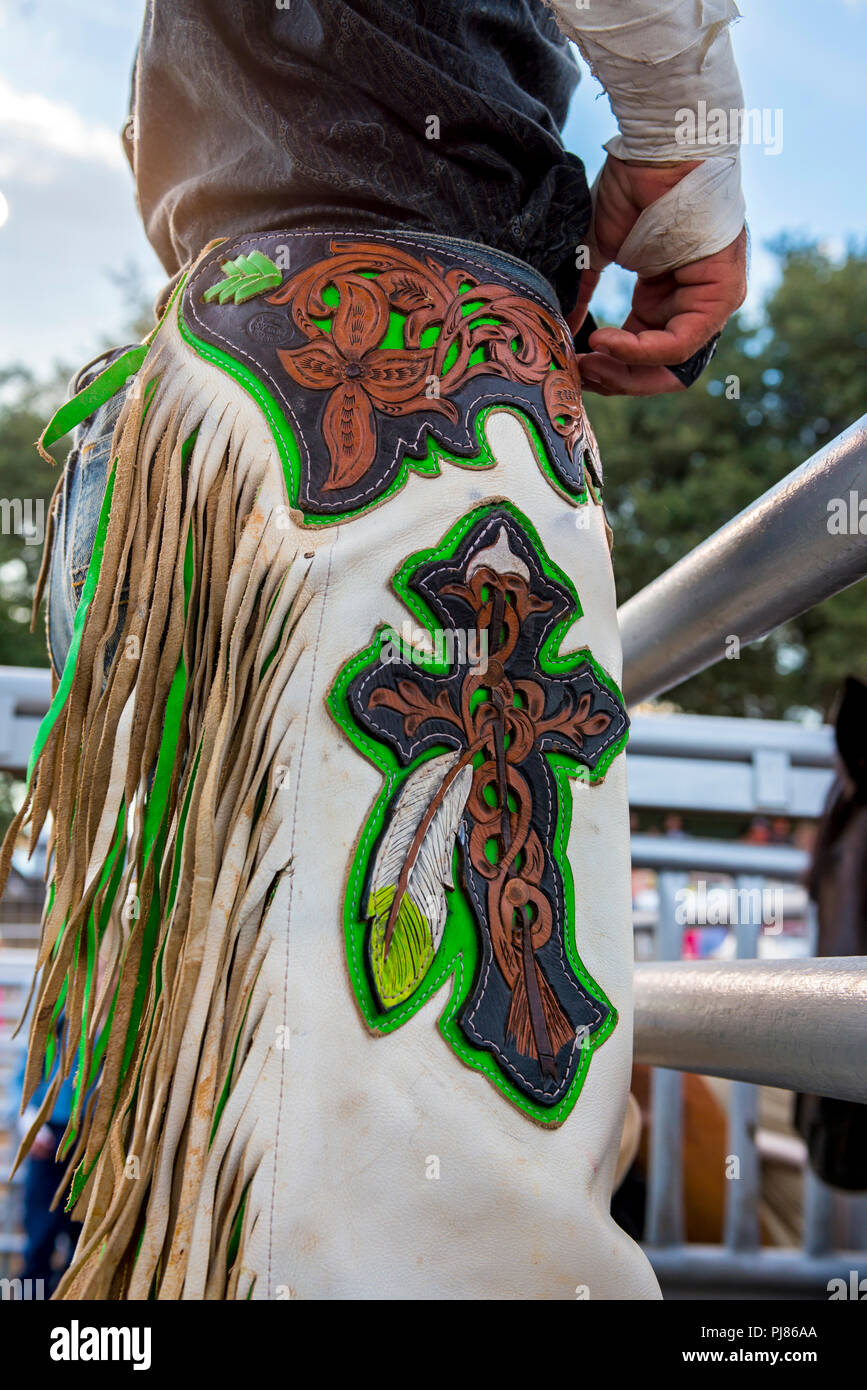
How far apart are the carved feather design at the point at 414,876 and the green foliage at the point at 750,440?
11669mm

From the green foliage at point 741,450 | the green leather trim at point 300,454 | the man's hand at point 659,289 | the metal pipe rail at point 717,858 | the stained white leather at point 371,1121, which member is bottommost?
the stained white leather at point 371,1121

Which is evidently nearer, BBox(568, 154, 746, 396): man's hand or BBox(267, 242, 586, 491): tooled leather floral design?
BBox(267, 242, 586, 491): tooled leather floral design

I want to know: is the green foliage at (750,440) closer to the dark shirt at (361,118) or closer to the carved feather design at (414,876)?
the dark shirt at (361,118)

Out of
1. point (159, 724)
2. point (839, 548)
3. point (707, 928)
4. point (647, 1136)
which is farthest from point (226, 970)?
point (707, 928)

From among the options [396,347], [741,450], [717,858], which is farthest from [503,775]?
[741,450]

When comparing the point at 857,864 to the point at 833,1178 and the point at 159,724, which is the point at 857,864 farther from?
the point at 159,724

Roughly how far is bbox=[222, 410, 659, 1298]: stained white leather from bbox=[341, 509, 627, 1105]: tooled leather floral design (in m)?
0.03

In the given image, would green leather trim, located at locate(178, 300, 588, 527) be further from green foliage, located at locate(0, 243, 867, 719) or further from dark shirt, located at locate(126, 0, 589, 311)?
green foliage, located at locate(0, 243, 867, 719)

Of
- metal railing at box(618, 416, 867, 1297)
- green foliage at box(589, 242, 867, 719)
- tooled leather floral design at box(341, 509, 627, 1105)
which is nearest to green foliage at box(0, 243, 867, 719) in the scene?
green foliage at box(589, 242, 867, 719)

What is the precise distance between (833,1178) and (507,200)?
2239 millimetres

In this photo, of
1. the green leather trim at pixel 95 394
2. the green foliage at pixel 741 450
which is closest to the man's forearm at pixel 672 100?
the green leather trim at pixel 95 394

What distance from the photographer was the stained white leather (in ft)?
2.65

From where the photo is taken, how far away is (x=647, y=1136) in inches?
135

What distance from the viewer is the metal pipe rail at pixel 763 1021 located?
846 millimetres
